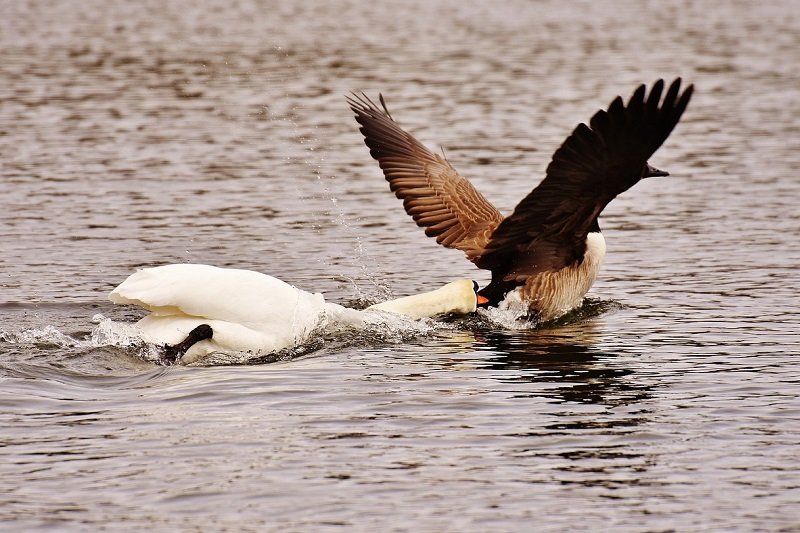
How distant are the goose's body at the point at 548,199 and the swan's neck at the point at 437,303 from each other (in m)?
0.50

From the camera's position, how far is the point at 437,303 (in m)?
10.1

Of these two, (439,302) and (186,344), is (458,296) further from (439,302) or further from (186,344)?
(186,344)

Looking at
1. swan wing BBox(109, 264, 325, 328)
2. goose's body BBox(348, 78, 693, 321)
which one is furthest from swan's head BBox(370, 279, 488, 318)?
swan wing BBox(109, 264, 325, 328)

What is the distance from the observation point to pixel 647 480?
6.80 meters

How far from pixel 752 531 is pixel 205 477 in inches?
102

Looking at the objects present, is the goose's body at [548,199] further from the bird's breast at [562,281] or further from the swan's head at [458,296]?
the swan's head at [458,296]

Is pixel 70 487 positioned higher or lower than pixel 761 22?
lower

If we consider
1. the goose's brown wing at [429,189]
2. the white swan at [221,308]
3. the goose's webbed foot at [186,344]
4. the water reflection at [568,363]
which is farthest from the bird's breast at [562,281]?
the goose's webbed foot at [186,344]

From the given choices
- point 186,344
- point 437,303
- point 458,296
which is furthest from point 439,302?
point 186,344

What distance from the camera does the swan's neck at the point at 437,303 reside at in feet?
33.0

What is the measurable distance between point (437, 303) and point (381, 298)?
4.67ft

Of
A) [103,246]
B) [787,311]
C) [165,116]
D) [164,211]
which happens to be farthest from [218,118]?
[787,311]

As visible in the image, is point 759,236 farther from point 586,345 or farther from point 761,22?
point 761,22

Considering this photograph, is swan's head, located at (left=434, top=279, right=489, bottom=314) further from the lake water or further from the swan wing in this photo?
the swan wing
